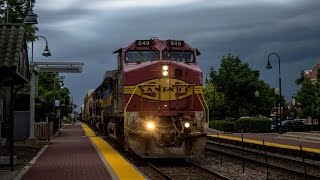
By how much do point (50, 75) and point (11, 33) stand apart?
170ft

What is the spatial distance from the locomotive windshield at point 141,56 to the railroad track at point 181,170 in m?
3.83

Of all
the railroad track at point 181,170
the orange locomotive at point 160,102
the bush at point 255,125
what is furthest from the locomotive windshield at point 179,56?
the bush at point 255,125

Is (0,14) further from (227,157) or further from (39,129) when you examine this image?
(227,157)

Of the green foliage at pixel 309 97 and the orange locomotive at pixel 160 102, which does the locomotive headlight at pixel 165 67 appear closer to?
the orange locomotive at pixel 160 102

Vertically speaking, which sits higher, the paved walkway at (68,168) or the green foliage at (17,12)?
the green foliage at (17,12)

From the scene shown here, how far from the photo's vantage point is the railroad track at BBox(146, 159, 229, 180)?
50.5ft

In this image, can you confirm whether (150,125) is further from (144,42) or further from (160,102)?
(144,42)

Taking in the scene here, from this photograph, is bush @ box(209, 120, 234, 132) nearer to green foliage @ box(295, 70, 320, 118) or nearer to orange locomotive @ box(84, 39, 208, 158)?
green foliage @ box(295, 70, 320, 118)

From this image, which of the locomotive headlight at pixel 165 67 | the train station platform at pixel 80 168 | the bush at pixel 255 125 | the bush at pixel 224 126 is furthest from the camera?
the bush at pixel 224 126

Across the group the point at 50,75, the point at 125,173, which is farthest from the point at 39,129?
the point at 50,75

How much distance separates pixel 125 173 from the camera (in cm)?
1451

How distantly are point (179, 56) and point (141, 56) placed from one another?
1.43m

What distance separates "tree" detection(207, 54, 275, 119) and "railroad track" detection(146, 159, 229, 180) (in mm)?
44006

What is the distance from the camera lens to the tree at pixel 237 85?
209 ft
